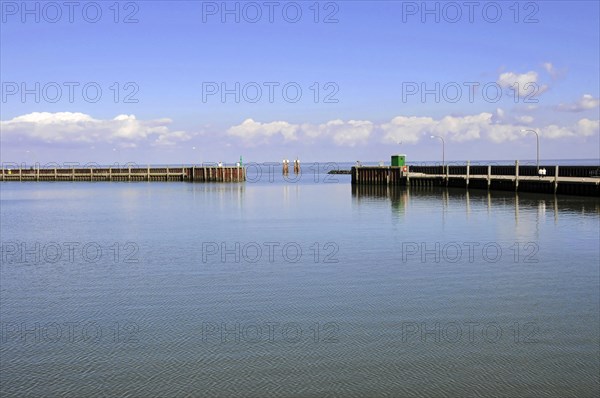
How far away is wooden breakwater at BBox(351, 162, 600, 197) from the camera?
60.7 metres

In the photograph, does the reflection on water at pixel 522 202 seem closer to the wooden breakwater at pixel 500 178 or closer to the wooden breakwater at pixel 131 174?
the wooden breakwater at pixel 500 178

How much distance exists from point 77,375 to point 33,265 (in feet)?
46.6

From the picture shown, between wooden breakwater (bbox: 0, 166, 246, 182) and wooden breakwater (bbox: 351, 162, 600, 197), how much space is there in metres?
32.5

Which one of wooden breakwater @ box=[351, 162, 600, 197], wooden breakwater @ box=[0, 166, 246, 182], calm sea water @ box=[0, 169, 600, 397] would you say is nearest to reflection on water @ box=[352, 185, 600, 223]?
wooden breakwater @ box=[351, 162, 600, 197]

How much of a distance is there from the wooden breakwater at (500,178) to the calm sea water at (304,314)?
1147 inches

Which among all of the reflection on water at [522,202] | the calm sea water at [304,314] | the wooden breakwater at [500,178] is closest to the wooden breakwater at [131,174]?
the wooden breakwater at [500,178]

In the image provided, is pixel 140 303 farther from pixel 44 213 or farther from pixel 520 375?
pixel 44 213

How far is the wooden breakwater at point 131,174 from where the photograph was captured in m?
124

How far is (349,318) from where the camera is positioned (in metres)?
15.6

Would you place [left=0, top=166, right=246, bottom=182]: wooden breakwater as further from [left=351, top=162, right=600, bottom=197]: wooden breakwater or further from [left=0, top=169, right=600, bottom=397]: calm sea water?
[left=0, top=169, right=600, bottom=397]: calm sea water

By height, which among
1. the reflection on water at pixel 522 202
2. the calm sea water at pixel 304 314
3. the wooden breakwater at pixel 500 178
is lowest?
the calm sea water at pixel 304 314

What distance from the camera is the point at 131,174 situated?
130000 mm

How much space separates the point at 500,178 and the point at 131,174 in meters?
81.9

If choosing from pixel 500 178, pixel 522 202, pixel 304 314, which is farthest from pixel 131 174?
pixel 304 314
